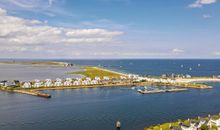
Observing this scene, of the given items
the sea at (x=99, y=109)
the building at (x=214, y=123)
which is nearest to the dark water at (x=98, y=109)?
the sea at (x=99, y=109)

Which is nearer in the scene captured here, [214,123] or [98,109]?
[214,123]

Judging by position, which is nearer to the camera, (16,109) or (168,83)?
(16,109)

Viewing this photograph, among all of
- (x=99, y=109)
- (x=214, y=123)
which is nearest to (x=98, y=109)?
(x=99, y=109)

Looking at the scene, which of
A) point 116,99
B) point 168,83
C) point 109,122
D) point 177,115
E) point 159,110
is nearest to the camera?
point 109,122

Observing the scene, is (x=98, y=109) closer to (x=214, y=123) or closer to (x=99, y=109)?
(x=99, y=109)

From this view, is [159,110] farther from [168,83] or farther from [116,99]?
[168,83]

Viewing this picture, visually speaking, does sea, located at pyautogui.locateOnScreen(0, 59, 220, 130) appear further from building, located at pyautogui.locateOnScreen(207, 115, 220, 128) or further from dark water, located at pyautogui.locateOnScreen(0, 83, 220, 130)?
building, located at pyautogui.locateOnScreen(207, 115, 220, 128)

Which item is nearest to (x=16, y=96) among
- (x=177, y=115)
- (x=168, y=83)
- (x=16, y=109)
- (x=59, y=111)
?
(x=16, y=109)

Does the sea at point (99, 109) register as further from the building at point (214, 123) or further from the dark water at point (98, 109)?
the building at point (214, 123)

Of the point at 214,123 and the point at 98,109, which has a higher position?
the point at 214,123
